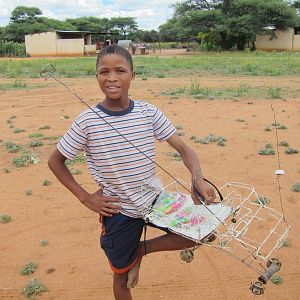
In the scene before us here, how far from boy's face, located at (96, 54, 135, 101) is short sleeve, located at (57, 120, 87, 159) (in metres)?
0.22

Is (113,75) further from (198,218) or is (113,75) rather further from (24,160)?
(24,160)

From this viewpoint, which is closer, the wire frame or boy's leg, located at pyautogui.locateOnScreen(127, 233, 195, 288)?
the wire frame

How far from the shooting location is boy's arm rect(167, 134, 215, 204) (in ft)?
6.26

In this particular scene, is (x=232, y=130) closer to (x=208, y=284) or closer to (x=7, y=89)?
(x=208, y=284)

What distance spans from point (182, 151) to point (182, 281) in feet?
4.20

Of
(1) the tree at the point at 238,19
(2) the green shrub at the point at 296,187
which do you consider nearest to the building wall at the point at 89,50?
(1) the tree at the point at 238,19

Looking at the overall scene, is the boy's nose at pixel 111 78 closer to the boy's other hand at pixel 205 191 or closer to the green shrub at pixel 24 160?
the boy's other hand at pixel 205 191

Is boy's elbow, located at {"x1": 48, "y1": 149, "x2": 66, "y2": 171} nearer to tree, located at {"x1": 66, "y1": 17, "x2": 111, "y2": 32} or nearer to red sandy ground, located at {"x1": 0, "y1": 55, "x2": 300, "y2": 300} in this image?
red sandy ground, located at {"x1": 0, "y1": 55, "x2": 300, "y2": 300}

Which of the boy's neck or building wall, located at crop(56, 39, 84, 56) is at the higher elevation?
building wall, located at crop(56, 39, 84, 56)

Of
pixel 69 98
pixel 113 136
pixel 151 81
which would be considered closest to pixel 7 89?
pixel 69 98

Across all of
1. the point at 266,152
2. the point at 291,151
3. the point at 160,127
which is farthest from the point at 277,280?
the point at 291,151

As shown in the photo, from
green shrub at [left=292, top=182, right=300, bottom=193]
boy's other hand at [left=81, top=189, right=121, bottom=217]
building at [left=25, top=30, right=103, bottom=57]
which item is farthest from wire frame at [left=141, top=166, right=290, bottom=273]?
building at [left=25, top=30, right=103, bottom=57]

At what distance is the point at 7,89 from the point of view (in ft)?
47.0

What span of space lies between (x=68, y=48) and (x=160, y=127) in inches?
1497
